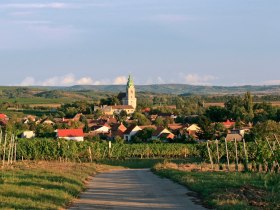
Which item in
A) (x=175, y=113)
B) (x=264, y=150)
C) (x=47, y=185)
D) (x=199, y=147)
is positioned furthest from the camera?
(x=175, y=113)

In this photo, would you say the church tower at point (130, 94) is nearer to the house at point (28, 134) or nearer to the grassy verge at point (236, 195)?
the house at point (28, 134)

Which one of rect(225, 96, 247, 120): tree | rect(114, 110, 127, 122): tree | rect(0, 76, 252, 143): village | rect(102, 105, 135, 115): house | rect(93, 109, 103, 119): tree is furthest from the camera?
rect(102, 105, 135, 115): house

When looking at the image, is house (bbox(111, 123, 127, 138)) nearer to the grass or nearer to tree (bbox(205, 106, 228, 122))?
tree (bbox(205, 106, 228, 122))

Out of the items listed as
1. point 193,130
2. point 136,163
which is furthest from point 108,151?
point 193,130

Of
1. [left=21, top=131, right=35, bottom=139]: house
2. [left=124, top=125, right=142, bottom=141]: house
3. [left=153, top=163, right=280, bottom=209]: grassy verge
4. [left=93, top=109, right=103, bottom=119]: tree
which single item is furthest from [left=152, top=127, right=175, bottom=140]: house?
[left=153, top=163, right=280, bottom=209]: grassy verge

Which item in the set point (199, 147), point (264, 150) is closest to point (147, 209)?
point (264, 150)

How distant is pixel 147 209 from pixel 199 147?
4422 centimetres

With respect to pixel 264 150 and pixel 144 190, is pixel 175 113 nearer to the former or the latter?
pixel 264 150

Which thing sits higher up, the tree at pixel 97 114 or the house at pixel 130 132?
the tree at pixel 97 114

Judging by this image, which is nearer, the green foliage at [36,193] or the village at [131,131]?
the green foliage at [36,193]

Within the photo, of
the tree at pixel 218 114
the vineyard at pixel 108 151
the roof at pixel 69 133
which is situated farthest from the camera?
the tree at pixel 218 114

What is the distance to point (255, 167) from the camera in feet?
120

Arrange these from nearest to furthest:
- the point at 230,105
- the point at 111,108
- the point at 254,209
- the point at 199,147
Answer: the point at 254,209
the point at 199,147
the point at 230,105
the point at 111,108

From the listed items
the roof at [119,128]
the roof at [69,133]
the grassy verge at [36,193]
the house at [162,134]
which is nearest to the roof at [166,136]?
the house at [162,134]
